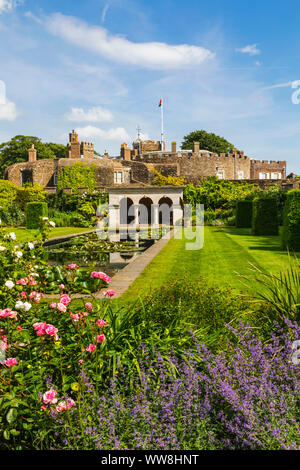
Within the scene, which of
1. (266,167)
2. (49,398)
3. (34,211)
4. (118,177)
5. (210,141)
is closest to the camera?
(49,398)

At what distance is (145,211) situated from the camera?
87.6 feet

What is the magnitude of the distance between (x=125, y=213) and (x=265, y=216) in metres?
12.6

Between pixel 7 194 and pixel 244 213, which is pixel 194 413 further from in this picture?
pixel 7 194

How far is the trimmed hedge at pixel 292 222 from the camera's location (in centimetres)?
1113

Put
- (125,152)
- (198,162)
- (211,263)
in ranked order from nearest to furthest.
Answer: (211,263) → (198,162) → (125,152)

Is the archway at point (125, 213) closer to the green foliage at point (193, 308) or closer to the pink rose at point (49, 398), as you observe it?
the green foliage at point (193, 308)

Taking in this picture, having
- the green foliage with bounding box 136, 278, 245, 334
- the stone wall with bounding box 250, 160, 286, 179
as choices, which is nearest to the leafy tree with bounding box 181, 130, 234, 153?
the stone wall with bounding box 250, 160, 286, 179

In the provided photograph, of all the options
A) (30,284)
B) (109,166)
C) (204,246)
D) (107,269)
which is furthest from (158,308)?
(109,166)

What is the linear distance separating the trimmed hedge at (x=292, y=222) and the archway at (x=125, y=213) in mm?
16069

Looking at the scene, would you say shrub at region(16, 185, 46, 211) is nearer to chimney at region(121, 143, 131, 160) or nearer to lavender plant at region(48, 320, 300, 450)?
chimney at region(121, 143, 131, 160)

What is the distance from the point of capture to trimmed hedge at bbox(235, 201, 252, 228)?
21.7m

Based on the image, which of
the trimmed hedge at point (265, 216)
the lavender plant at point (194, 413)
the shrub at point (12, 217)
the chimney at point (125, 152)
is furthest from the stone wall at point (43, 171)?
the lavender plant at point (194, 413)

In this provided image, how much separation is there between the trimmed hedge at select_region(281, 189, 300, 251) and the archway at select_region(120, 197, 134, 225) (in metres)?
16.1

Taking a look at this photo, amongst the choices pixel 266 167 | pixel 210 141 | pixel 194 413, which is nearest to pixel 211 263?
pixel 194 413
